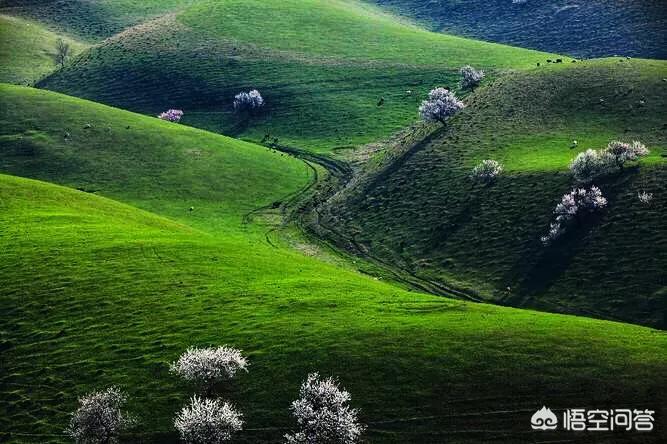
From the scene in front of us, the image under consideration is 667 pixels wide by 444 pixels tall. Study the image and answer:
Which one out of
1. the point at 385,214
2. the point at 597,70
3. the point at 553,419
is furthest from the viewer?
the point at 597,70

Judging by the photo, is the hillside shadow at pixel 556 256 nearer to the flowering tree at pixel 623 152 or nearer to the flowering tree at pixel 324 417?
the flowering tree at pixel 623 152

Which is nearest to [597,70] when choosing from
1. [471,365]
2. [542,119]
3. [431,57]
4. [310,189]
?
[542,119]

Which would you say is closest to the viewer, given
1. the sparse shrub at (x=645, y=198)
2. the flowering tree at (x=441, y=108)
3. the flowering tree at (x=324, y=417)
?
the flowering tree at (x=324, y=417)

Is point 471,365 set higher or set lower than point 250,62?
lower

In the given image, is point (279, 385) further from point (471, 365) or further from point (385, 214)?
point (385, 214)

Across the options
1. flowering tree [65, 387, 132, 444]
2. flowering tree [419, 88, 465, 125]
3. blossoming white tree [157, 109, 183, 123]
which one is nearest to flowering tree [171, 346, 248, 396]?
flowering tree [65, 387, 132, 444]

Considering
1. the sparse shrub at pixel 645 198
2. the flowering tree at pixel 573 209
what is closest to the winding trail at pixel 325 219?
the flowering tree at pixel 573 209

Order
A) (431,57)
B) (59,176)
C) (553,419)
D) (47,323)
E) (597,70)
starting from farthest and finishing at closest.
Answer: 1. (431,57)
2. (597,70)
3. (59,176)
4. (47,323)
5. (553,419)
